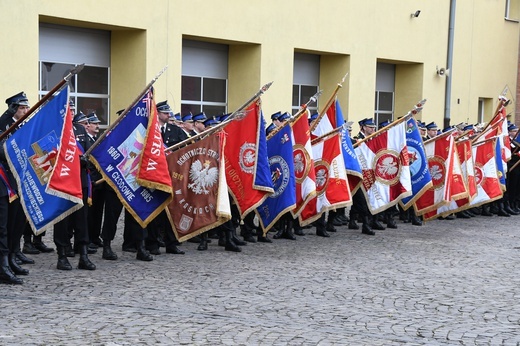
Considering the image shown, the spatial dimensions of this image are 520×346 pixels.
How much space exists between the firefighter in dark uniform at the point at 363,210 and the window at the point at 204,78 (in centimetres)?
529

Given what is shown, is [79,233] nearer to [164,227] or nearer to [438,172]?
[164,227]

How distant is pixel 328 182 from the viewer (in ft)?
45.3

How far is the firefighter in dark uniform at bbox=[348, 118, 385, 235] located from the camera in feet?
47.4

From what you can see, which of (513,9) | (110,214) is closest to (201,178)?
(110,214)

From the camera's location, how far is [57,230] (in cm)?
1008

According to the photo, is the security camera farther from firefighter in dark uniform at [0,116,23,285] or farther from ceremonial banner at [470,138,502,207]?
firefighter in dark uniform at [0,116,23,285]

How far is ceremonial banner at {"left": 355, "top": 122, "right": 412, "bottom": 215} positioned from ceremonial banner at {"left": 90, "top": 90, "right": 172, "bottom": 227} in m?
5.06

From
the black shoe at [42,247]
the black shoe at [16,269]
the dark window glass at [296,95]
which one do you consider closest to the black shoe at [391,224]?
the black shoe at [42,247]

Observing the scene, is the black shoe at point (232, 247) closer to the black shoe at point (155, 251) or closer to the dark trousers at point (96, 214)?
the black shoe at point (155, 251)

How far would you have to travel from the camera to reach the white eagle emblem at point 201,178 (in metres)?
11.5

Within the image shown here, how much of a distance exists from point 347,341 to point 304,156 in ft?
21.3

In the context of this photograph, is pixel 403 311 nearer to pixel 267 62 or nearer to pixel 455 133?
pixel 455 133

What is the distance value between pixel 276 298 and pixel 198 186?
10.2ft

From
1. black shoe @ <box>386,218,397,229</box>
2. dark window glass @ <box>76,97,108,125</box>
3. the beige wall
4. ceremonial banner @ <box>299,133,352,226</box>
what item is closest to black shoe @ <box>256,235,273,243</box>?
ceremonial banner @ <box>299,133,352,226</box>
